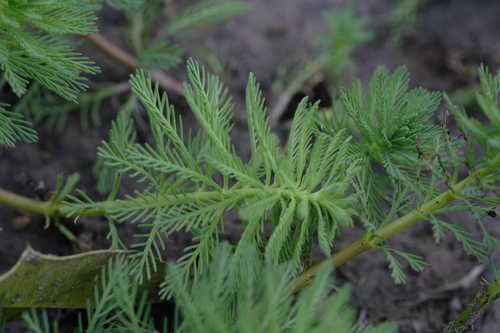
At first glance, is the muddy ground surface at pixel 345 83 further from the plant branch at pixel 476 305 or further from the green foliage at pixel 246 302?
the green foliage at pixel 246 302

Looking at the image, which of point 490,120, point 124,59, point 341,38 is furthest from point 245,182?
point 341,38

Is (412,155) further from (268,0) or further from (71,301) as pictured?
(268,0)

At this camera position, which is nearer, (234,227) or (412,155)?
(412,155)

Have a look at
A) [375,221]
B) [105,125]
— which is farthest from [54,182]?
[375,221]

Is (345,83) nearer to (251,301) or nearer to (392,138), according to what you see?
(392,138)

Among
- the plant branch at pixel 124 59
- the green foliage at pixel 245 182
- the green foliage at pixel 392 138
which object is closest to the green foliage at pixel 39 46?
the green foliage at pixel 245 182

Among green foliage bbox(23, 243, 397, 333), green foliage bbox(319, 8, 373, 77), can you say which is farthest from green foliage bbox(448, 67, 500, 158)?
green foliage bbox(319, 8, 373, 77)
